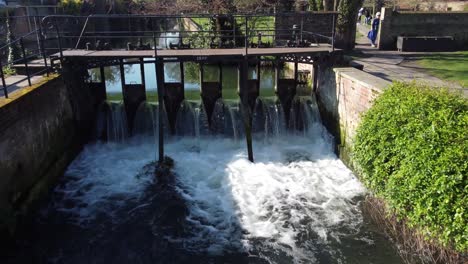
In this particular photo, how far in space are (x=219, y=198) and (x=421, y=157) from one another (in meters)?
5.08

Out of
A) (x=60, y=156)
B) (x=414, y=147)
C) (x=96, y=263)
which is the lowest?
(x=96, y=263)

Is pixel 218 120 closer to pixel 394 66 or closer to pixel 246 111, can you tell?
pixel 246 111

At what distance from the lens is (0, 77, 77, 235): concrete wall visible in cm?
795

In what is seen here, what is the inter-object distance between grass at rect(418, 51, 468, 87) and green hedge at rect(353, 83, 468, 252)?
497 centimetres

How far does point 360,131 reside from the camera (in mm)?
8375

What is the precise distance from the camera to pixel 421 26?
61.6 feet

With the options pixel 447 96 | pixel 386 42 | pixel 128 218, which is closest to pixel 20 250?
pixel 128 218

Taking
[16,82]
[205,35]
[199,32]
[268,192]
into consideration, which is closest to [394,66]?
[199,32]

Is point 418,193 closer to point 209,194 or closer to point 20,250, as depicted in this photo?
point 209,194

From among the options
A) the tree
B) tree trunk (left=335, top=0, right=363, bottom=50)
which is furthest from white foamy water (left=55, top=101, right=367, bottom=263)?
tree trunk (left=335, top=0, right=363, bottom=50)

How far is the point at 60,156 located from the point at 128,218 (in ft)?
11.4

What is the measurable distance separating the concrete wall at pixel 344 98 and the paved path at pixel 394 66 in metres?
1.36

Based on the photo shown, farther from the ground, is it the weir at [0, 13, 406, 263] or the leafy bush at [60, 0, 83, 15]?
the leafy bush at [60, 0, 83, 15]

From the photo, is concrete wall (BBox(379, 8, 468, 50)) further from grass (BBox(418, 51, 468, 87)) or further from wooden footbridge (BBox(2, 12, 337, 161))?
wooden footbridge (BBox(2, 12, 337, 161))
